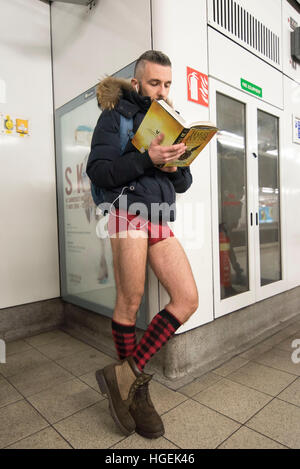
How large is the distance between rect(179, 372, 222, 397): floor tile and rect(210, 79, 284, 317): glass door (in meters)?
0.41

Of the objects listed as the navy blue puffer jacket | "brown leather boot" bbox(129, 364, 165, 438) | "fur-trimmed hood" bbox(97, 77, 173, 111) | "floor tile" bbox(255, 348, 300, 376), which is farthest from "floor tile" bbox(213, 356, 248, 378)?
"fur-trimmed hood" bbox(97, 77, 173, 111)

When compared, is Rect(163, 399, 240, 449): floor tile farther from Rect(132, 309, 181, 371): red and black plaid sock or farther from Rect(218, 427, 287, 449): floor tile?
Rect(132, 309, 181, 371): red and black plaid sock

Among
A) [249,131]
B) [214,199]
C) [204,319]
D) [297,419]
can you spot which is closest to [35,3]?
[249,131]

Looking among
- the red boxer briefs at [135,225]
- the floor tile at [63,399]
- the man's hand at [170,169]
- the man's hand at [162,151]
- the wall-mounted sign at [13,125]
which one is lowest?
the floor tile at [63,399]

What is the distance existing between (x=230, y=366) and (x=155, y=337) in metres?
0.93

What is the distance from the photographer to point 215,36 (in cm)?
215

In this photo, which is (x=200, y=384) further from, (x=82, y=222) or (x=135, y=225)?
(x=82, y=222)

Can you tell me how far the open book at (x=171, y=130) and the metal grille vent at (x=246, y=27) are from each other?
1422 mm

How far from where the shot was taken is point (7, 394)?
5.81 feet

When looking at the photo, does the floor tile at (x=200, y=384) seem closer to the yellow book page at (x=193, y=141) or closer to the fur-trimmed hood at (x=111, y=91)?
the yellow book page at (x=193, y=141)

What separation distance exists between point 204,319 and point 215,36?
1929 millimetres

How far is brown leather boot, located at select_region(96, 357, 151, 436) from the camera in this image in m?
1.36

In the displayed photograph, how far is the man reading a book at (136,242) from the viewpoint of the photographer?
136cm

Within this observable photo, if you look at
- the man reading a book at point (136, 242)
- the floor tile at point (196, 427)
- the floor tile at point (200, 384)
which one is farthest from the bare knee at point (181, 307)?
the floor tile at point (200, 384)
